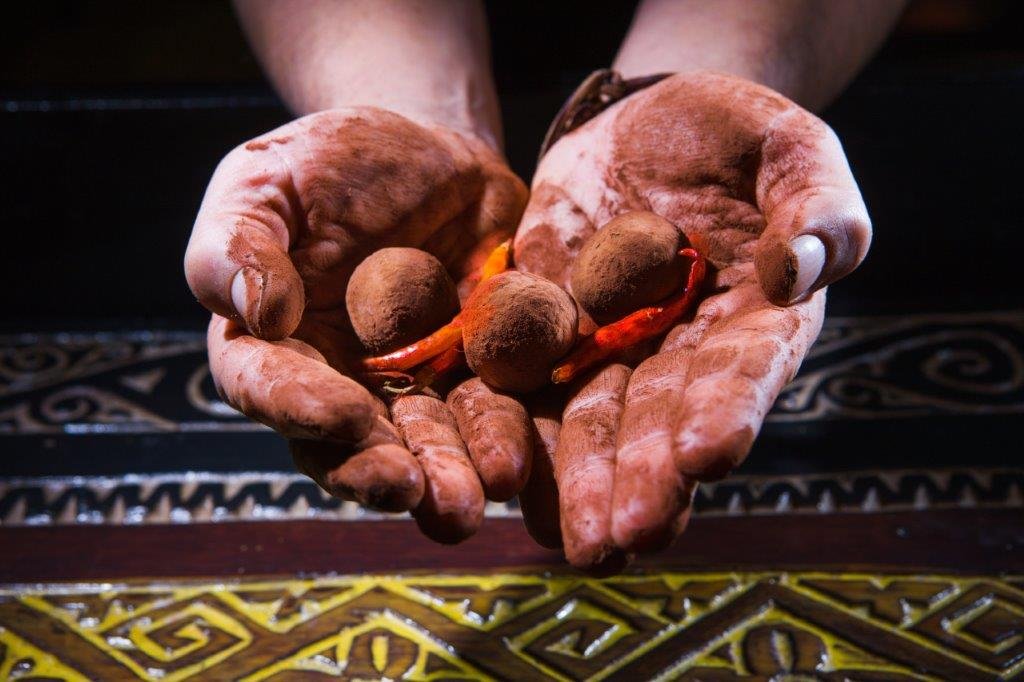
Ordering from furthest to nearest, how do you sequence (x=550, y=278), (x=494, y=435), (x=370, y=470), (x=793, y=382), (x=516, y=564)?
1. (x=793, y=382)
2. (x=516, y=564)
3. (x=550, y=278)
4. (x=494, y=435)
5. (x=370, y=470)

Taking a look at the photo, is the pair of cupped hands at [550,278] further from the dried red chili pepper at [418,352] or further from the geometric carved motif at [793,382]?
the geometric carved motif at [793,382]

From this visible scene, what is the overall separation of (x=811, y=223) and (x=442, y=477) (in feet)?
1.22

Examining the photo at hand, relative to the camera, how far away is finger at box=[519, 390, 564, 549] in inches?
34.2

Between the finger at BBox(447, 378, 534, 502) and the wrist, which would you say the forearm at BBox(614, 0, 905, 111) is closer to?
the wrist

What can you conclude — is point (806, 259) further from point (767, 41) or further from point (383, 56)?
point (383, 56)

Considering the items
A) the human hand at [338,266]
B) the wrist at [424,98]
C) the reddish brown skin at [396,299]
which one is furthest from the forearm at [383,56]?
the reddish brown skin at [396,299]

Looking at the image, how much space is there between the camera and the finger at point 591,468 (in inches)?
30.0

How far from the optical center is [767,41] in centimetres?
138

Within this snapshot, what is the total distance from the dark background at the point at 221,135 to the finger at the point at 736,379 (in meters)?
0.93

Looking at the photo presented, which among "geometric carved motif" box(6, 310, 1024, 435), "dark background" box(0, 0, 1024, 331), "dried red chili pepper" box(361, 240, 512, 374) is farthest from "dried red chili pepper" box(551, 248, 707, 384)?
"dark background" box(0, 0, 1024, 331)

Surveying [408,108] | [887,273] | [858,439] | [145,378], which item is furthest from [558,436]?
[887,273]

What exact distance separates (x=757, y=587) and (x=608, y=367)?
1.28 feet

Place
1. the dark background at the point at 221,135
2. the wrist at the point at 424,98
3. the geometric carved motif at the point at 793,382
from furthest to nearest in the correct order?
1. the dark background at the point at 221,135
2. the geometric carved motif at the point at 793,382
3. the wrist at the point at 424,98

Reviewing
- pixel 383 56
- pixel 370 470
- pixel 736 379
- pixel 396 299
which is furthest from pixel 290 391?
pixel 383 56
